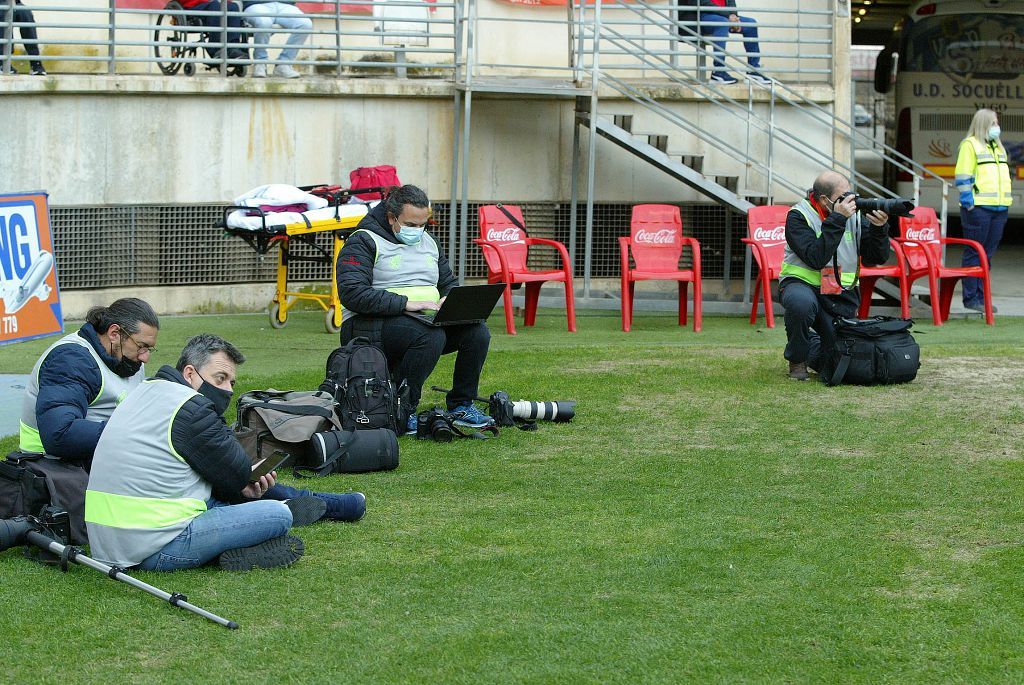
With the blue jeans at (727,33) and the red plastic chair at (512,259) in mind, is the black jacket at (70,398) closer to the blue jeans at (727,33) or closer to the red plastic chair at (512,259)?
the red plastic chair at (512,259)

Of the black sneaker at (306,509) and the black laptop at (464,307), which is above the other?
the black laptop at (464,307)

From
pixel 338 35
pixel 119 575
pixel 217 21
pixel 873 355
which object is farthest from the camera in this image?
pixel 217 21

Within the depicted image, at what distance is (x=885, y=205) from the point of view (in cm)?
943

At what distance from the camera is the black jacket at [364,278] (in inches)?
321

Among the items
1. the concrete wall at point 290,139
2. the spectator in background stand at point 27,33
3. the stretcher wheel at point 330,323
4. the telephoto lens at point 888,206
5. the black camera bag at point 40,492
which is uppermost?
the spectator in background stand at point 27,33

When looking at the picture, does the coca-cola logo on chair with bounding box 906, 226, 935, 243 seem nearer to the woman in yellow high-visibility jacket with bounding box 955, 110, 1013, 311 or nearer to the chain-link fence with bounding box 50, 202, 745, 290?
the woman in yellow high-visibility jacket with bounding box 955, 110, 1013, 311

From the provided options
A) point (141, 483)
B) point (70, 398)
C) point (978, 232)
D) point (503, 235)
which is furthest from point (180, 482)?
point (978, 232)

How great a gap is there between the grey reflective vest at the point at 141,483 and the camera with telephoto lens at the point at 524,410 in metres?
3.03

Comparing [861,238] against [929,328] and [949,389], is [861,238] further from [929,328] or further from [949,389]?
[929,328]

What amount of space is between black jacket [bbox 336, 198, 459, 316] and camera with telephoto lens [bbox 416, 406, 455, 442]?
649 mm

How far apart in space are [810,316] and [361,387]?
3.36 meters

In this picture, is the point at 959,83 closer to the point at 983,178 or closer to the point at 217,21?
the point at 983,178

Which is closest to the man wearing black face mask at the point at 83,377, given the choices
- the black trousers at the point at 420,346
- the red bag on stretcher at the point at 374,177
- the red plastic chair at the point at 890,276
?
the black trousers at the point at 420,346

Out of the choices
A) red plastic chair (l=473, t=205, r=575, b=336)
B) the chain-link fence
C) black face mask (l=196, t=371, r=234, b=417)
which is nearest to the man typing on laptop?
black face mask (l=196, t=371, r=234, b=417)
